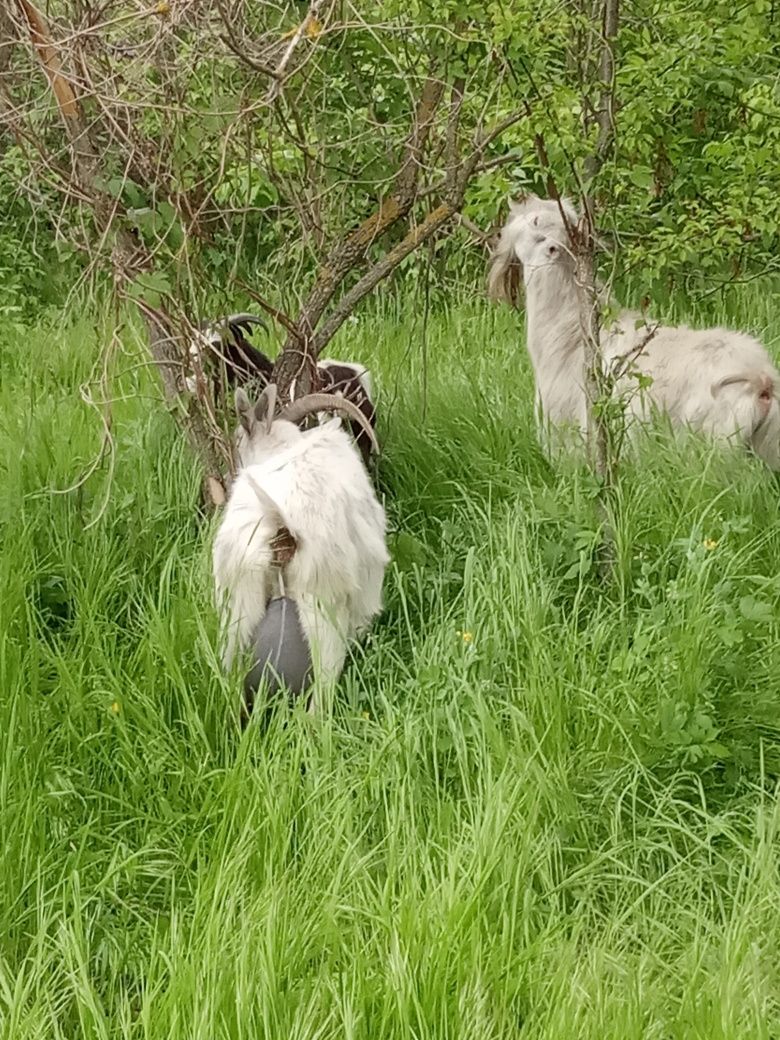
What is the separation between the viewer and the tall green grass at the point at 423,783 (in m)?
2.25

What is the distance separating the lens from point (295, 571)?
340cm

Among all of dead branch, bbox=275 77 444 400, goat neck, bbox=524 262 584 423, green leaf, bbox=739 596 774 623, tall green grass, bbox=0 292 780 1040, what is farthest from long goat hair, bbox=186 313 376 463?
green leaf, bbox=739 596 774 623

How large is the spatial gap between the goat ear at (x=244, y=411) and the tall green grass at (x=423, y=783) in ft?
1.48

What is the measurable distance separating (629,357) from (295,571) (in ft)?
7.36

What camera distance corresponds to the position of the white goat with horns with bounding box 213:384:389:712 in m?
3.37

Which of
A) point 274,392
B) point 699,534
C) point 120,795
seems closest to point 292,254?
point 274,392

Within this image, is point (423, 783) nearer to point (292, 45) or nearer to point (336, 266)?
point (292, 45)

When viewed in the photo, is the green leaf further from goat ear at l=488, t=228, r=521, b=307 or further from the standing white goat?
goat ear at l=488, t=228, r=521, b=307

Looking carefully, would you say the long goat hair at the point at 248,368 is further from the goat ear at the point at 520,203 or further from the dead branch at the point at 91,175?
the goat ear at the point at 520,203

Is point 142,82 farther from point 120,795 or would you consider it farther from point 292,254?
point 120,795

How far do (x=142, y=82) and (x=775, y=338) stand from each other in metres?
3.93

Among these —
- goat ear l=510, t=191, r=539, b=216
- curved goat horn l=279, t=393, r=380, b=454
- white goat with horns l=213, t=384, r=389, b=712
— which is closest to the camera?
white goat with horns l=213, t=384, r=389, b=712

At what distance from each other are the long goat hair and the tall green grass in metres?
0.38

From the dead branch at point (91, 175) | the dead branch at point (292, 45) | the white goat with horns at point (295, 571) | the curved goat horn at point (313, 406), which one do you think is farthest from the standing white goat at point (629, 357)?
the dead branch at point (91, 175)
